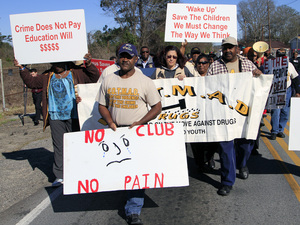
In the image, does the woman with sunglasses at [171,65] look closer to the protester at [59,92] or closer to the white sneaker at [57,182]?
the protester at [59,92]

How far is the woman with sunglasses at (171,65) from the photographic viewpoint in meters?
4.96

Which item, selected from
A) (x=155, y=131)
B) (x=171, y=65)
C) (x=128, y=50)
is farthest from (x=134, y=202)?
(x=171, y=65)

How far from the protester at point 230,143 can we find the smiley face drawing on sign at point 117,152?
1.49m

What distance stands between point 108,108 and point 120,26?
3262cm

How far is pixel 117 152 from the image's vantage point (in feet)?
12.2

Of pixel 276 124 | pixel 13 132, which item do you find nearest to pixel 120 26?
pixel 13 132

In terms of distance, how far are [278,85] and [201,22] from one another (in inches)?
71.5

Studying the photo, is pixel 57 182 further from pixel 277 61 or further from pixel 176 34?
pixel 277 61

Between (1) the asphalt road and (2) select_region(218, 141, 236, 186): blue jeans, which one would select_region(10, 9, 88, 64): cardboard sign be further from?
(2) select_region(218, 141, 236, 186): blue jeans

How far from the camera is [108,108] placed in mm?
3859

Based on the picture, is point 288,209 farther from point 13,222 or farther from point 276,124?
point 276,124

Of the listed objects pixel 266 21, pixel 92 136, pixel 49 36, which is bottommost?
pixel 92 136

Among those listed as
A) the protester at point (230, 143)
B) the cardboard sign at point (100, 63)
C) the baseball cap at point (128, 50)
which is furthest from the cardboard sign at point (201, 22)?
the cardboard sign at point (100, 63)

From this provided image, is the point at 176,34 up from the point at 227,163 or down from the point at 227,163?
up
